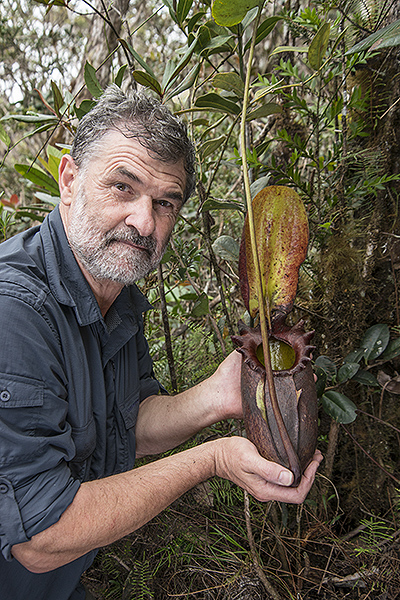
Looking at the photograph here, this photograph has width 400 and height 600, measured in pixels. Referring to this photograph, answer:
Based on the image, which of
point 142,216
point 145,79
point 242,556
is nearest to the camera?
point 145,79

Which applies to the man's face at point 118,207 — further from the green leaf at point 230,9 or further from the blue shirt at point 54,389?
the green leaf at point 230,9

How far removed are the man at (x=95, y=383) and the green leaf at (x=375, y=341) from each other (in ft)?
1.47

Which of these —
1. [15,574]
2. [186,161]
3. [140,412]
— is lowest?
[15,574]

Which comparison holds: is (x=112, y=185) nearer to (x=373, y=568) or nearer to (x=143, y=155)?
(x=143, y=155)

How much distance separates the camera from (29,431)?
100 centimetres

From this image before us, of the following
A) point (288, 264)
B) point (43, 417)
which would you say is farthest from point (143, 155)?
point (43, 417)

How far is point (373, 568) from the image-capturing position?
1.32m

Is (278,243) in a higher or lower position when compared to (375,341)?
higher

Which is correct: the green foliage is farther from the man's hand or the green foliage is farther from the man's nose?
the man's nose

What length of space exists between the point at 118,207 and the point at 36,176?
64 cm

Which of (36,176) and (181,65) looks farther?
(36,176)

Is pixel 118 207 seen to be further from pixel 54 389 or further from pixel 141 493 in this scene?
pixel 141 493

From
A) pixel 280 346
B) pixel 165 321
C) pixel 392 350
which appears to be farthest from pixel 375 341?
pixel 165 321

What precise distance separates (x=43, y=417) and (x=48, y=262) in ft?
1.57
